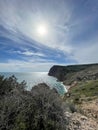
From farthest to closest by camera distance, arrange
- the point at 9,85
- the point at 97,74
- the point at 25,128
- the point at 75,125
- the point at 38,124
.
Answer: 1. the point at 97,74
2. the point at 9,85
3. the point at 75,125
4. the point at 38,124
5. the point at 25,128

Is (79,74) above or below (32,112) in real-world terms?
above

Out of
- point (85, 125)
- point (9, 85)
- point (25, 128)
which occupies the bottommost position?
point (85, 125)

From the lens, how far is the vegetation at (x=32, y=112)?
528cm

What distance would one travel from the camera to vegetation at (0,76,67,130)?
528 cm

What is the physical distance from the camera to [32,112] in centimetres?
567

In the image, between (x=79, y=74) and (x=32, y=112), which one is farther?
(x=79, y=74)

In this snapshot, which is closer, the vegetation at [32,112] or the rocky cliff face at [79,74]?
the vegetation at [32,112]

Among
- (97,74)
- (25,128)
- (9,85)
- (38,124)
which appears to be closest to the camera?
(25,128)

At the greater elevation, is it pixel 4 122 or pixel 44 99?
pixel 44 99

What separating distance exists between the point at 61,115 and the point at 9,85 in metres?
3.04

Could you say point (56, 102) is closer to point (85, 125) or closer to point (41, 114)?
point (41, 114)

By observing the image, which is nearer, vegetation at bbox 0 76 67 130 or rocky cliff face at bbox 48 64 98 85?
vegetation at bbox 0 76 67 130

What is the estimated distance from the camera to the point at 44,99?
612 cm

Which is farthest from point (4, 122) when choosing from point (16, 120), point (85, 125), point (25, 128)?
point (85, 125)
